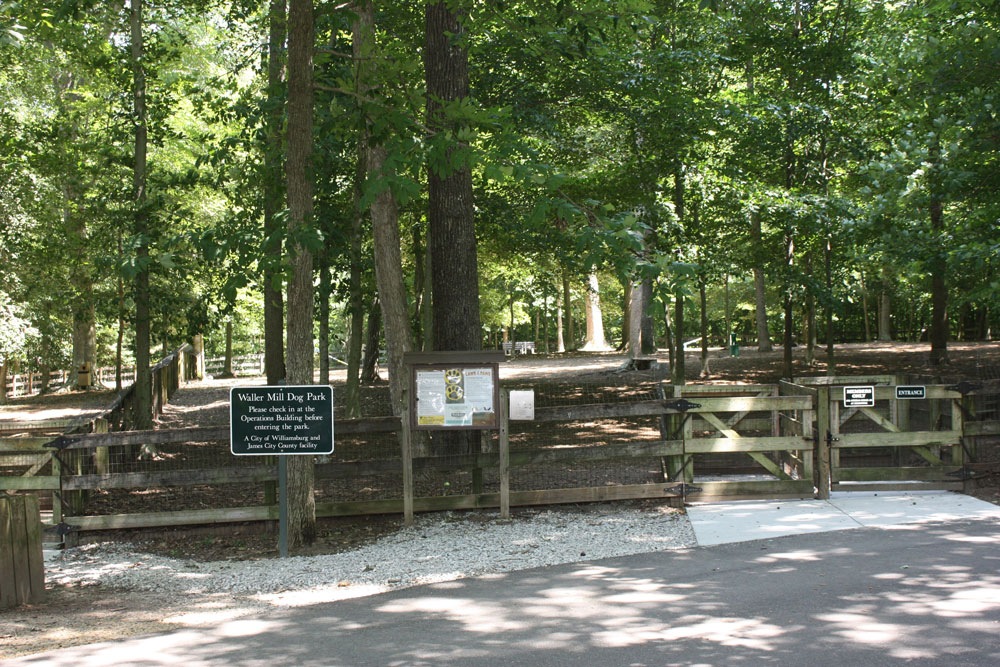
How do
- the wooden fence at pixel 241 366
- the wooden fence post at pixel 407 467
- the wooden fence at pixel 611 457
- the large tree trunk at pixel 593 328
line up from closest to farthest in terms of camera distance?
1. the wooden fence at pixel 611 457
2. the wooden fence post at pixel 407 467
3. the large tree trunk at pixel 593 328
4. the wooden fence at pixel 241 366

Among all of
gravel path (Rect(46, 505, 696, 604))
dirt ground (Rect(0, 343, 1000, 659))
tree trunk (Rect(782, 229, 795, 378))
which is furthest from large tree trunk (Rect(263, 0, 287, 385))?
tree trunk (Rect(782, 229, 795, 378))

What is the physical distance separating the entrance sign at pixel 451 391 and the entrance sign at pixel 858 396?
3975 mm

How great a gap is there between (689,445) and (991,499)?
3.27m

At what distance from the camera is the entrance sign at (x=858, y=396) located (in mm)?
9805

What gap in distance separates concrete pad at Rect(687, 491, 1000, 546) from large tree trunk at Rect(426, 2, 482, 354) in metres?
4.25

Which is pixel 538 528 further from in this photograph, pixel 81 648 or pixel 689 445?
pixel 81 648

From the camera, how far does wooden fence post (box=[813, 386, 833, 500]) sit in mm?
9586

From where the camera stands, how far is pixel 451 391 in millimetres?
9570

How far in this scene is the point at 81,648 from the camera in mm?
5742

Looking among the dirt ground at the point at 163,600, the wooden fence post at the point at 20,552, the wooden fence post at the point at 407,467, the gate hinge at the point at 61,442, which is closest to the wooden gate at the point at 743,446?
the dirt ground at the point at 163,600

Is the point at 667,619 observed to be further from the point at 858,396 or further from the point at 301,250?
the point at 301,250

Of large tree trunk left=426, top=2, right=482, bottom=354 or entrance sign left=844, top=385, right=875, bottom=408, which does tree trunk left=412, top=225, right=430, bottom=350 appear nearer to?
large tree trunk left=426, top=2, right=482, bottom=354

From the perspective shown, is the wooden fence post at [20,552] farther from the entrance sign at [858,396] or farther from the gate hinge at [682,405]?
the entrance sign at [858,396]

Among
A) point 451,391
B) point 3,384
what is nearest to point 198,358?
point 3,384
